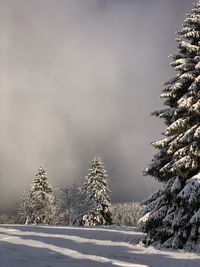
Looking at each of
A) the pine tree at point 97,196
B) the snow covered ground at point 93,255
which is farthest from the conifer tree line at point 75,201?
the snow covered ground at point 93,255

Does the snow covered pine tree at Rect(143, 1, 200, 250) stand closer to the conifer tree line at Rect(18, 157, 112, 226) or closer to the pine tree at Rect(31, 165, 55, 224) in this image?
the conifer tree line at Rect(18, 157, 112, 226)

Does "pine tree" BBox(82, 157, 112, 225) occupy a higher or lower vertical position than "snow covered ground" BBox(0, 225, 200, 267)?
higher

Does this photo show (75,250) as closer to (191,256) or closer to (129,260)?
(129,260)

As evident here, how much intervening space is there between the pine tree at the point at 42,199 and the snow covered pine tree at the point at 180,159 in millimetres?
48376

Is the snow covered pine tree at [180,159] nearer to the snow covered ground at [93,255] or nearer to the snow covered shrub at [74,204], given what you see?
the snow covered ground at [93,255]

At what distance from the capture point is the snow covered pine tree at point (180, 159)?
23797mm

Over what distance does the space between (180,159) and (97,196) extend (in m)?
40.5

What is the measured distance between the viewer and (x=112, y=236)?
32750 mm

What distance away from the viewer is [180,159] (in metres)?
24.4

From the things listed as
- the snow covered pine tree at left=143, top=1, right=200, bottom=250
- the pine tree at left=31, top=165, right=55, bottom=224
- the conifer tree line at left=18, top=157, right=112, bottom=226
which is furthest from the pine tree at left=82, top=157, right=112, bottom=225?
the snow covered pine tree at left=143, top=1, right=200, bottom=250

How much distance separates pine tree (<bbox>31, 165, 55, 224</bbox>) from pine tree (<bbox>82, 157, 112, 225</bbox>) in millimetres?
10792

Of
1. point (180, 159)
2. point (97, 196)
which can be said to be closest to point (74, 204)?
point (97, 196)

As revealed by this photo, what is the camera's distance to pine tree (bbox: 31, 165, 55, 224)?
241 ft

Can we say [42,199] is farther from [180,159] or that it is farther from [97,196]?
[180,159]
